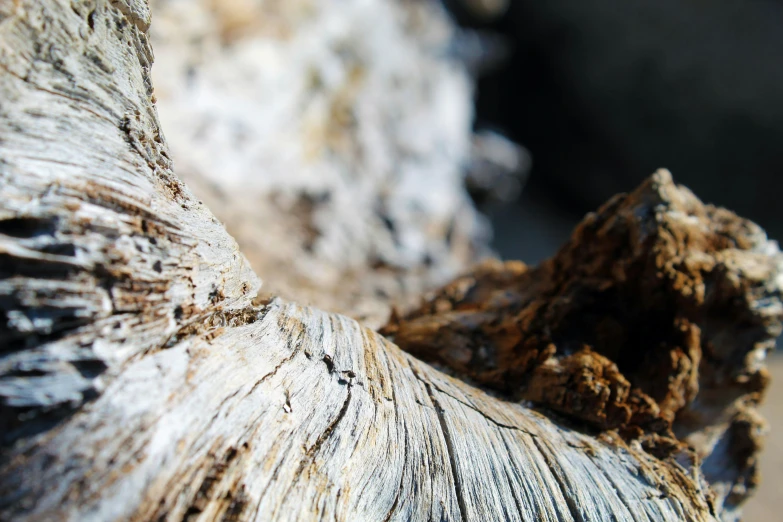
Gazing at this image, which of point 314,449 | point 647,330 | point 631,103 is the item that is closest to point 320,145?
point 647,330

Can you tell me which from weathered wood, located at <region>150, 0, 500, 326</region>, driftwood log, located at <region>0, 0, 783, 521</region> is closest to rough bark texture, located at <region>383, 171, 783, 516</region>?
driftwood log, located at <region>0, 0, 783, 521</region>

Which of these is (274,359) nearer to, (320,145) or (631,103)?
(320,145)

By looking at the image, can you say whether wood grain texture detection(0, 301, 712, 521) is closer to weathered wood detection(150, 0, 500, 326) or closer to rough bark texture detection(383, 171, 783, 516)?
rough bark texture detection(383, 171, 783, 516)

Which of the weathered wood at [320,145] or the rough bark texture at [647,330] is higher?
the weathered wood at [320,145]

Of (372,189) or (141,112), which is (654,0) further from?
(141,112)

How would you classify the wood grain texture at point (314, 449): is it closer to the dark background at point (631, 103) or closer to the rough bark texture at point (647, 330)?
the rough bark texture at point (647, 330)

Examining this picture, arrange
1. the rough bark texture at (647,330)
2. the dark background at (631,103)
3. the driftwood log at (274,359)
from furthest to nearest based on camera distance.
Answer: the dark background at (631,103)
the rough bark texture at (647,330)
the driftwood log at (274,359)

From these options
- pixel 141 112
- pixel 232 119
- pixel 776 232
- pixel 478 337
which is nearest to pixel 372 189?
pixel 232 119

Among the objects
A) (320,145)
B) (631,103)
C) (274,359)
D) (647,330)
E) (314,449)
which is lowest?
(314,449)

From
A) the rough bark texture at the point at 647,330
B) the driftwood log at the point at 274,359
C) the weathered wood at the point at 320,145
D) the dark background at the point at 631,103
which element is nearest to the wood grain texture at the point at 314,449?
the driftwood log at the point at 274,359
